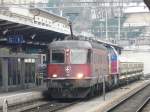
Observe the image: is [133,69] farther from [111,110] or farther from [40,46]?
[111,110]

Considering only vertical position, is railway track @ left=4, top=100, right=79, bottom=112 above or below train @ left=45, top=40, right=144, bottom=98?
below

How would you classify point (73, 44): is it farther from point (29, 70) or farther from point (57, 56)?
point (29, 70)

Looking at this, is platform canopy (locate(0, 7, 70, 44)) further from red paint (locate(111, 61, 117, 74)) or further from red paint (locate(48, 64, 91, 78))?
red paint (locate(111, 61, 117, 74))

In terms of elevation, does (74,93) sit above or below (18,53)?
below

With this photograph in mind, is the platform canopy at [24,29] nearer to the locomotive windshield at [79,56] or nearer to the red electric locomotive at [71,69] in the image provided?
the red electric locomotive at [71,69]

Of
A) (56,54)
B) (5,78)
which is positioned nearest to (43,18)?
(5,78)

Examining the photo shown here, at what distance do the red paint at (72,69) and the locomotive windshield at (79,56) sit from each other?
235 millimetres

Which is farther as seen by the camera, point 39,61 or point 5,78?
point 39,61

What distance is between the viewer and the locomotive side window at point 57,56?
27.4 metres

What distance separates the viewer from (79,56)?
27.5 meters

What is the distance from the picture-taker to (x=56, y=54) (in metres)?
27.6

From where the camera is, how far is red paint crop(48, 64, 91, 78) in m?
26.9

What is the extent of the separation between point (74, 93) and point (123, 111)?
5216 mm

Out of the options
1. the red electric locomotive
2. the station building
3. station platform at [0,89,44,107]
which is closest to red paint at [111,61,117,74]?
the station building
